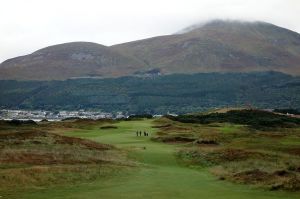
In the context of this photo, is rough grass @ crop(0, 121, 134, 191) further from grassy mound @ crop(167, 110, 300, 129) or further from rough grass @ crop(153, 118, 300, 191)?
grassy mound @ crop(167, 110, 300, 129)

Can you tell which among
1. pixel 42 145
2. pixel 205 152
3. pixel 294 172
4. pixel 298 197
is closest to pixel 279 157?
pixel 205 152

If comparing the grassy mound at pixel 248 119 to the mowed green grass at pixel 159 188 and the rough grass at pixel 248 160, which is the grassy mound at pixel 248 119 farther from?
the mowed green grass at pixel 159 188

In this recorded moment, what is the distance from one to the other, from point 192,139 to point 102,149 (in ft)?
64.3

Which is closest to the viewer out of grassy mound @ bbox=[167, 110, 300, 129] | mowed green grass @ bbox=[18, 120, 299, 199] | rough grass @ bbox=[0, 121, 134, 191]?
mowed green grass @ bbox=[18, 120, 299, 199]

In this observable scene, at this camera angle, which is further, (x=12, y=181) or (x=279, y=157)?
(x=279, y=157)

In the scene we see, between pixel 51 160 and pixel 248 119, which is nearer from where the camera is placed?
pixel 51 160

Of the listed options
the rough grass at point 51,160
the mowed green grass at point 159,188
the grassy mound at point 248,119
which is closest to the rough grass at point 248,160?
the mowed green grass at point 159,188

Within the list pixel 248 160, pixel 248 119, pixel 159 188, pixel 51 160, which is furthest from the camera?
pixel 248 119

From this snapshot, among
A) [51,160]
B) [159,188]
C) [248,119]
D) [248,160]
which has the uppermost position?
[51,160]

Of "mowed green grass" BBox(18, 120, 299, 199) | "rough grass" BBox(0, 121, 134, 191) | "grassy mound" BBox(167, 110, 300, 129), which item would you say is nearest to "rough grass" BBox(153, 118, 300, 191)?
"mowed green grass" BBox(18, 120, 299, 199)

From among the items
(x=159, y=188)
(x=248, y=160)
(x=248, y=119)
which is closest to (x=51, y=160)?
(x=159, y=188)

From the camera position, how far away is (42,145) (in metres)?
58.8

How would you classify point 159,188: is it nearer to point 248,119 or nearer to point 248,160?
point 248,160

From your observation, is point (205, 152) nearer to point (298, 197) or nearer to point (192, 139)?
point (192, 139)
